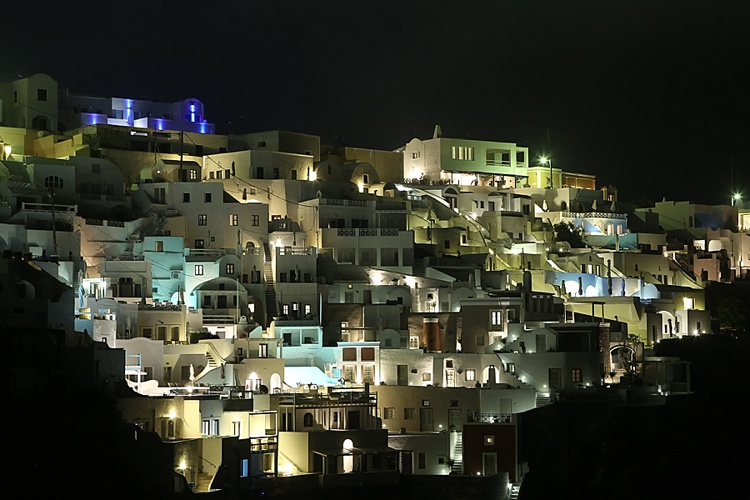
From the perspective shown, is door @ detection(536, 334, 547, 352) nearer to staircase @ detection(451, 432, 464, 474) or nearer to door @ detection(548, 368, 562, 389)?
door @ detection(548, 368, 562, 389)

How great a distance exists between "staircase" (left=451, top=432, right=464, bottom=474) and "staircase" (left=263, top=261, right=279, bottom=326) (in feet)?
32.9

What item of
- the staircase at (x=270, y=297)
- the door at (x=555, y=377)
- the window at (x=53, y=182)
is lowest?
the door at (x=555, y=377)

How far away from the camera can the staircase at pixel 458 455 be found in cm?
4747

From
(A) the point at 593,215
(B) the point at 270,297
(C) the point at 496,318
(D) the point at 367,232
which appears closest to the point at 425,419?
(C) the point at 496,318

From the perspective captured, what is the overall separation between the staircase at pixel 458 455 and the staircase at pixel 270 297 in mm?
10026

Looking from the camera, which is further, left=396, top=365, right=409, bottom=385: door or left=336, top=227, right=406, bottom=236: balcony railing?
left=336, top=227, right=406, bottom=236: balcony railing

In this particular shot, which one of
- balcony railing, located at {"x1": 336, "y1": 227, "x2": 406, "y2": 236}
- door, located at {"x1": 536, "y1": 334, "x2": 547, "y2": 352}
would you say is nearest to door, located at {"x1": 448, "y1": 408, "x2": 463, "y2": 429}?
door, located at {"x1": 536, "y1": 334, "x2": 547, "y2": 352}

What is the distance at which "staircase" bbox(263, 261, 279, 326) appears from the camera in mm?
54625

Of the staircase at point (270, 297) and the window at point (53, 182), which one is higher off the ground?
the window at point (53, 182)

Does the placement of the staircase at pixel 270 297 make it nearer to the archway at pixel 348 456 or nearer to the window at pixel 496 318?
the window at pixel 496 318

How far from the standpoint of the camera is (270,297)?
5522 cm

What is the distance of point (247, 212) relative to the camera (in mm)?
57938

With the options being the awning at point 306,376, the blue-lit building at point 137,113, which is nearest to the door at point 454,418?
the awning at point 306,376

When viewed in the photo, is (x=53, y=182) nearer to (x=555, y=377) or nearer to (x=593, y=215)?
(x=555, y=377)
